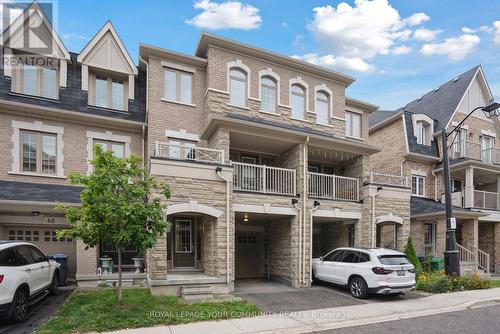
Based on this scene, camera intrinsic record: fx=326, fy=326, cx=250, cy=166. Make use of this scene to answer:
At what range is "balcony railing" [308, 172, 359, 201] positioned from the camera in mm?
14836

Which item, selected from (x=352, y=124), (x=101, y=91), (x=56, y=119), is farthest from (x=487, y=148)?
(x=56, y=119)

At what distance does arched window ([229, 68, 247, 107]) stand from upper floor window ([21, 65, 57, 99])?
752 centimetres

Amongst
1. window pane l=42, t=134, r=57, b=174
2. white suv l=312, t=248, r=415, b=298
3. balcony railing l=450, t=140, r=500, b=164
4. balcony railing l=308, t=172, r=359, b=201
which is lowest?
white suv l=312, t=248, r=415, b=298

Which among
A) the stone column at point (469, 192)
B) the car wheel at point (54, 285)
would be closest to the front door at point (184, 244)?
the car wheel at point (54, 285)

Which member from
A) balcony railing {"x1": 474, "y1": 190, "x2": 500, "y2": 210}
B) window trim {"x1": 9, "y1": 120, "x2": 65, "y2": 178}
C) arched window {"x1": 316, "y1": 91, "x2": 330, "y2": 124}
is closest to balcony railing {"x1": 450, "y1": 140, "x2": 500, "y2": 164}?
balcony railing {"x1": 474, "y1": 190, "x2": 500, "y2": 210}

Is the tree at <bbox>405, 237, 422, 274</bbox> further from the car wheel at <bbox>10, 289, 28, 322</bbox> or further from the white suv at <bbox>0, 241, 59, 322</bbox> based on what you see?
the car wheel at <bbox>10, 289, 28, 322</bbox>

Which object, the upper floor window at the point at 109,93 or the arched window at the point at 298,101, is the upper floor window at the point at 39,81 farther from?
the arched window at the point at 298,101

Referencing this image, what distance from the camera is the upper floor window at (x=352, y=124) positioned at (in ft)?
60.7

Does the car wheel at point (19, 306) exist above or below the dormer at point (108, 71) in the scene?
below

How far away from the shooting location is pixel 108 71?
48.0 feet

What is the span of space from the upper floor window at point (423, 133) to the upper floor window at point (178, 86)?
1489 cm

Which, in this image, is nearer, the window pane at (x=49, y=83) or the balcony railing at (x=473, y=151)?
the window pane at (x=49, y=83)

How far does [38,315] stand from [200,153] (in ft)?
23.9

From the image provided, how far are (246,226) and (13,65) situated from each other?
39.4 feet
